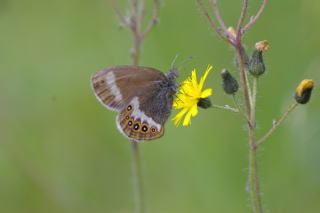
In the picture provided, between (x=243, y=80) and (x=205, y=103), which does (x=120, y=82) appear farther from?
(x=243, y=80)

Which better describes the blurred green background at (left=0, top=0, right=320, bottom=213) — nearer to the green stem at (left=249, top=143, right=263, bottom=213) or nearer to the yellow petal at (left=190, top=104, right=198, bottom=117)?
the yellow petal at (left=190, top=104, right=198, bottom=117)

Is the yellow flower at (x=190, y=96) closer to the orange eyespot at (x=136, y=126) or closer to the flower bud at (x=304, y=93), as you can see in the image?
the orange eyespot at (x=136, y=126)

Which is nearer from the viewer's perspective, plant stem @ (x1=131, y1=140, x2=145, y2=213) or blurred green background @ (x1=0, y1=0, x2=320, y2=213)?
plant stem @ (x1=131, y1=140, x2=145, y2=213)

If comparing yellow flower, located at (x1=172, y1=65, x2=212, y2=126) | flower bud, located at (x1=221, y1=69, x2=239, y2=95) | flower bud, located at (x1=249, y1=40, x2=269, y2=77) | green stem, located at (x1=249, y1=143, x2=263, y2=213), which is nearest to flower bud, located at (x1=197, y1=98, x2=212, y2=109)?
yellow flower, located at (x1=172, y1=65, x2=212, y2=126)

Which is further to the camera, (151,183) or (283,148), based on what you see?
(151,183)

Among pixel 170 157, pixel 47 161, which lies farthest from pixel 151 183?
pixel 47 161

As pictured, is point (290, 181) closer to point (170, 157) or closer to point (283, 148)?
point (283, 148)
